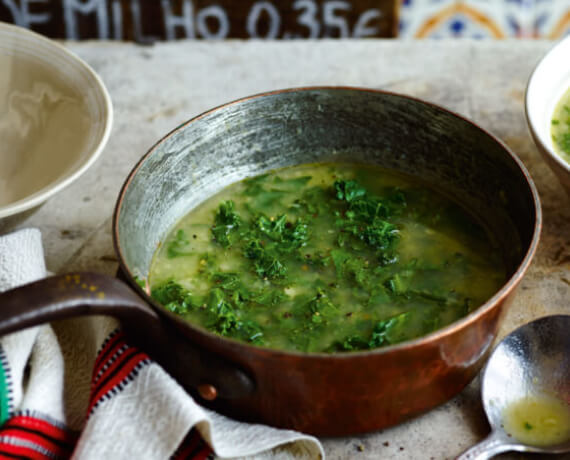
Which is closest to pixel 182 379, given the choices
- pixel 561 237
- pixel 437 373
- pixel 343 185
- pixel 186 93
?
pixel 437 373

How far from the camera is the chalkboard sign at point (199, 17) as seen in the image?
240 cm

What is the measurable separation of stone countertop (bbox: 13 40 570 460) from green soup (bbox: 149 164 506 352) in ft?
0.47

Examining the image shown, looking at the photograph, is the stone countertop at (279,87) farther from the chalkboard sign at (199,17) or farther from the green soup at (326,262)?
the chalkboard sign at (199,17)

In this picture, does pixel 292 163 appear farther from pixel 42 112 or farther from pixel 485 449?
pixel 485 449

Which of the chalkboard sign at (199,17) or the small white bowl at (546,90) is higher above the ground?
the small white bowl at (546,90)

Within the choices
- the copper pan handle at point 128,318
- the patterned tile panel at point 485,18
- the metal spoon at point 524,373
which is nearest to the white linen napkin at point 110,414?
the copper pan handle at point 128,318

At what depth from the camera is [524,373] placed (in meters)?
1.06

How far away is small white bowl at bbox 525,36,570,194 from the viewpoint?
1.29 meters

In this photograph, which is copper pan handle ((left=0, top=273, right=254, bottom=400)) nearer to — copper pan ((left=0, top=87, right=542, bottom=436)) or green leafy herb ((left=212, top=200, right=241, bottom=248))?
copper pan ((left=0, top=87, right=542, bottom=436))

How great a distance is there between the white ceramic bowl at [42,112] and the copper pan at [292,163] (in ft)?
0.51

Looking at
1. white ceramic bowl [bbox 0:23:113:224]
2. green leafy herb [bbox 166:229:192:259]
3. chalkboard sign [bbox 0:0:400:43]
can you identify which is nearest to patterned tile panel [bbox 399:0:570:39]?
chalkboard sign [bbox 0:0:400:43]

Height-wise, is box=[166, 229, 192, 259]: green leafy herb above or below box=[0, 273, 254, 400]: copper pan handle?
below

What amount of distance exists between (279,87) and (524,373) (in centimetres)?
94

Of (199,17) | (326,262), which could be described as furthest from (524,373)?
(199,17)
